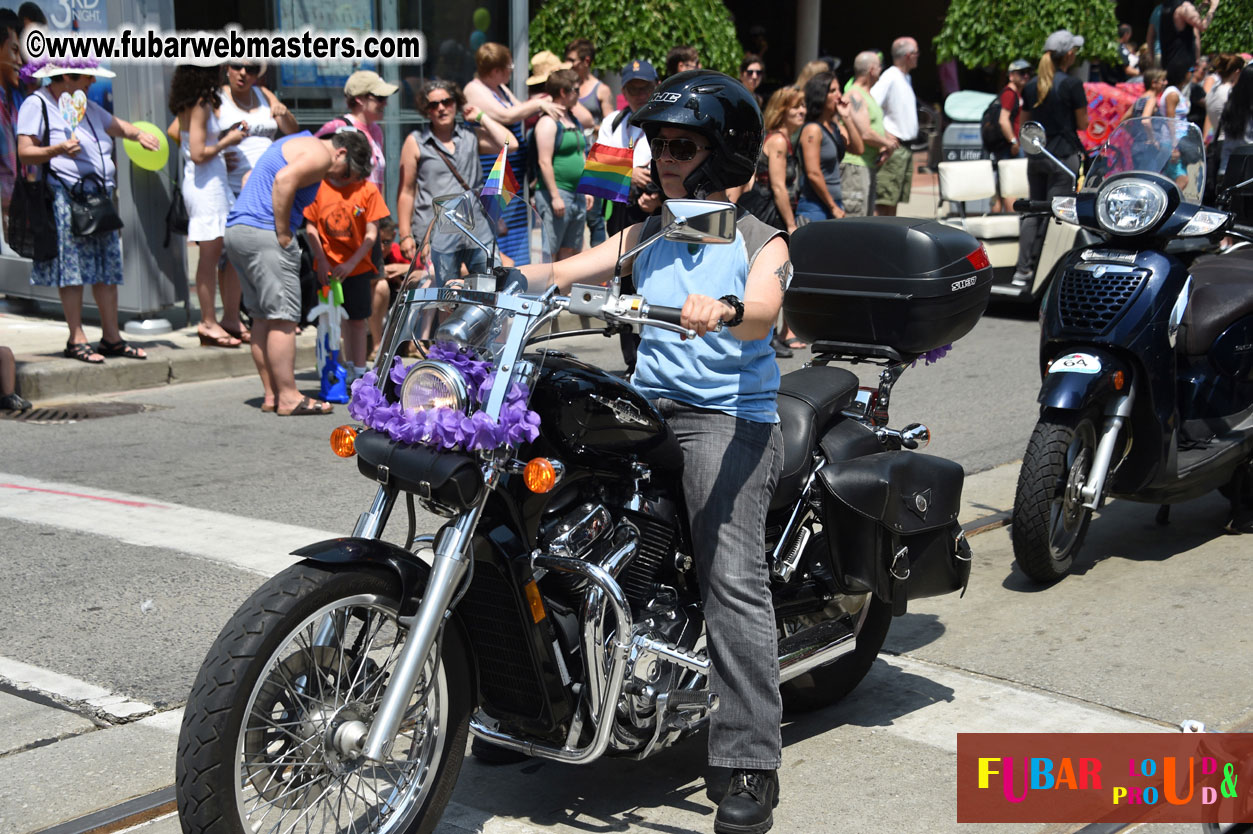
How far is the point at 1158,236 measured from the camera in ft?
18.5

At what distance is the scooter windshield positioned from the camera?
575cm

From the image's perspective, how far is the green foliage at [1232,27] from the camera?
19.1m

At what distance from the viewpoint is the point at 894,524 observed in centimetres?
385

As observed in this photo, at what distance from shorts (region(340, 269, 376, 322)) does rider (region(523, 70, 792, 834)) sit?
5121 millimetres

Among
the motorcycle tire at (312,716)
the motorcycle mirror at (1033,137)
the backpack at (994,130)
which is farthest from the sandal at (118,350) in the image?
the backpack at (994,130)

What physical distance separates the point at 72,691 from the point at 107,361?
5.20 m

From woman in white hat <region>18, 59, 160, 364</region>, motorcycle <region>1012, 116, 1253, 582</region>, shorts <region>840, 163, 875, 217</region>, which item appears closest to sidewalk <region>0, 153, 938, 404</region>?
woman in white hat <region>18, 59, 160, 364</region>

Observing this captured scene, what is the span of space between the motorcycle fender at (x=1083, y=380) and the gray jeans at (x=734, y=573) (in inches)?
86.9

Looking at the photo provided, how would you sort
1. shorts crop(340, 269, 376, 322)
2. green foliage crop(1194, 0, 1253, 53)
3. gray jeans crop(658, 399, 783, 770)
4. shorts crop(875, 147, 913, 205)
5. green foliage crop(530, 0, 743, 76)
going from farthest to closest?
green foliage crop(1194, 0, 1253, 53) < green foliage crop(530, 0, 743, 76) < shorts crop(875, 147, 913, 205) < shorts crop(340, 269, 376, 322) < gray jeans crop(658, 399, 783, 770)

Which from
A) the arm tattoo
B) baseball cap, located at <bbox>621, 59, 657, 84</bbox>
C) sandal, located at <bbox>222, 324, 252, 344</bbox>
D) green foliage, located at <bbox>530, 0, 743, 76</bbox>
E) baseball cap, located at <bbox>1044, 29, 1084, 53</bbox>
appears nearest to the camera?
the arm tattoo

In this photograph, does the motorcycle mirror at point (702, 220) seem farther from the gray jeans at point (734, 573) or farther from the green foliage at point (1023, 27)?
the green foliage at point (1023, 27)

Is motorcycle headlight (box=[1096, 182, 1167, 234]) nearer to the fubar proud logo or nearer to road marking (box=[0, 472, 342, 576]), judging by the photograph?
the fubar proud logo

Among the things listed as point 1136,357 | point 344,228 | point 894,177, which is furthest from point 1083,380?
point 894,177

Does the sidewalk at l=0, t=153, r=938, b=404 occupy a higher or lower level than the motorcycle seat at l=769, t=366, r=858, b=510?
lower
